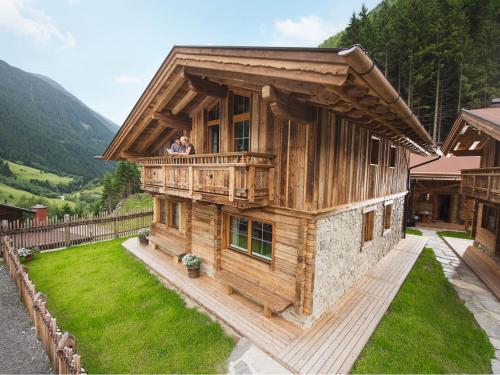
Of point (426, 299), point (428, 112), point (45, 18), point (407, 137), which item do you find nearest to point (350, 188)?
point (407, 137)

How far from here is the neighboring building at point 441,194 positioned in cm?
1919

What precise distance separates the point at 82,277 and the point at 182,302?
4850 millimetres

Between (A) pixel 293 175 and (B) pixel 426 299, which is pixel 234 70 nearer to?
(A) pixel 293 175

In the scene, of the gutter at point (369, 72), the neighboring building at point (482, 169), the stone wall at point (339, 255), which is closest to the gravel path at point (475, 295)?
the neighboring building at point (482, 169)

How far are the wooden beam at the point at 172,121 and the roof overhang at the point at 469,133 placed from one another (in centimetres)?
1152

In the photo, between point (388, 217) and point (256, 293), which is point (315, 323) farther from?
point (388, 217)

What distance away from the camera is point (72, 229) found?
13.7 m

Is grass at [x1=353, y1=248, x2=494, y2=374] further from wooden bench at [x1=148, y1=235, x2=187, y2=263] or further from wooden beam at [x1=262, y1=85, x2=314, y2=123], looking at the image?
wooden bench at [x1=148, y1=235, x2=187, y2=263]

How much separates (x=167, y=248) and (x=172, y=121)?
543cm

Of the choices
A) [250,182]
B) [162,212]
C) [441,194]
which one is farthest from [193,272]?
[441,194]

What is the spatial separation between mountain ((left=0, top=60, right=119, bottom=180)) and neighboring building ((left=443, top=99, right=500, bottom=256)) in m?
87.6

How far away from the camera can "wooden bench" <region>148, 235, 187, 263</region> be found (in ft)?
33.0

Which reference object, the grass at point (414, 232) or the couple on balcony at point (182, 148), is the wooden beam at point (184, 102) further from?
the grass at point (414, 232)

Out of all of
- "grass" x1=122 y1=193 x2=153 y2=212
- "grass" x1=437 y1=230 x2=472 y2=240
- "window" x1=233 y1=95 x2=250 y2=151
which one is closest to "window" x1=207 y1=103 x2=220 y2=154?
"window" x1=233 y1=95 x2=250 y2=151
